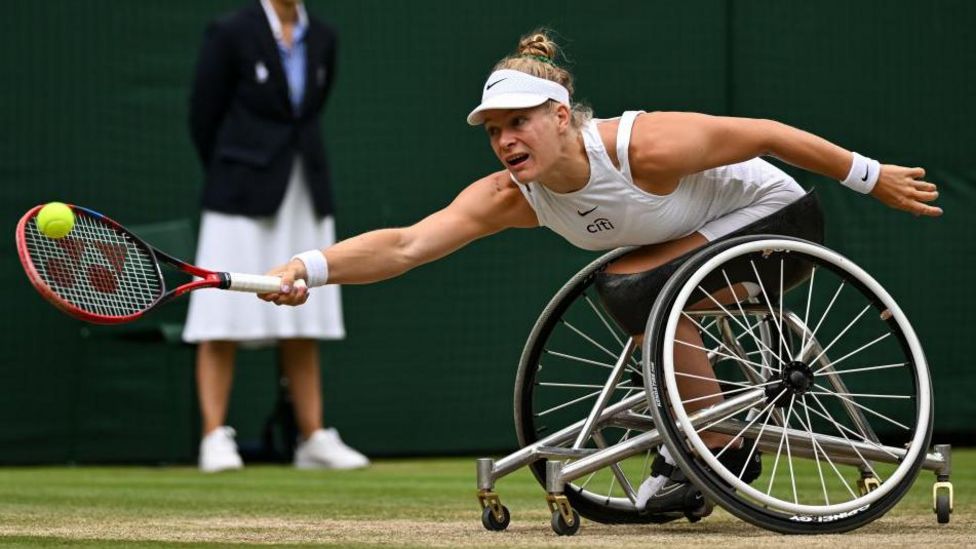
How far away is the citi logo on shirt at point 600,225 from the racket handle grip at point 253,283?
2.39 feet

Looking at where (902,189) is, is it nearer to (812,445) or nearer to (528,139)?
(812,445)

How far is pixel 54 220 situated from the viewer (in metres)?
3.76

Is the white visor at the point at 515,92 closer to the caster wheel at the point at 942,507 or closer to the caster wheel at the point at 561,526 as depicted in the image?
the caster wheel at the point at 561,526

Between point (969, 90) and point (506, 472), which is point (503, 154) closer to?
point (506, 472)

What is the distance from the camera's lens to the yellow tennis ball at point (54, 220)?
12.3ft

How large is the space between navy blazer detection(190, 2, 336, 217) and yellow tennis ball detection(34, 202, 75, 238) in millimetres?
2820

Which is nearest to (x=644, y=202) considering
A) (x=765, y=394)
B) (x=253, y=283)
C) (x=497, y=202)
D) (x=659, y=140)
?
(x=659, y=140)

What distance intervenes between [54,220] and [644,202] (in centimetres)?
132

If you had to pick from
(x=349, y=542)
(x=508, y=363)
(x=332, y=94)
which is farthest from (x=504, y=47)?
(x=349, y=542)

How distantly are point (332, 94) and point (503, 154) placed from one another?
12.1 ft

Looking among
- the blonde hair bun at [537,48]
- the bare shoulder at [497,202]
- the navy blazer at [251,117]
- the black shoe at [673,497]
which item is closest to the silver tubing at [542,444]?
the black shoe at [673,497]

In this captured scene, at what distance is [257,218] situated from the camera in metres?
6.67

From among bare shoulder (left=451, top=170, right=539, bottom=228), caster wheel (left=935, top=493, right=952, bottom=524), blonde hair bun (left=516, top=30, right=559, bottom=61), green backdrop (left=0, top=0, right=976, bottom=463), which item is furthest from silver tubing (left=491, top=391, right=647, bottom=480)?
green backdrop (left=0, top=0, right=976, bottom=463)

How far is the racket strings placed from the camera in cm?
380
